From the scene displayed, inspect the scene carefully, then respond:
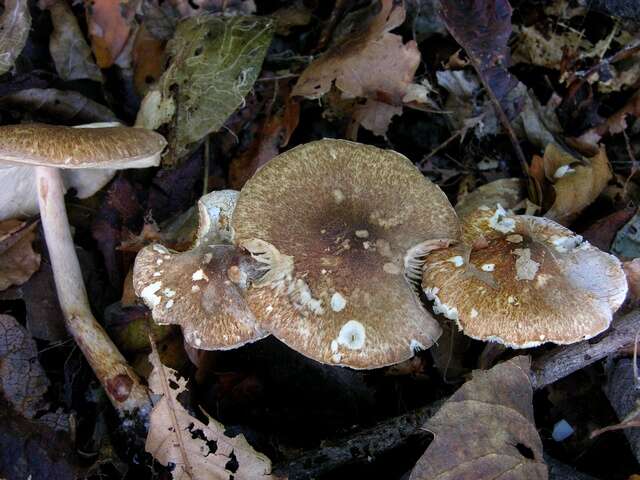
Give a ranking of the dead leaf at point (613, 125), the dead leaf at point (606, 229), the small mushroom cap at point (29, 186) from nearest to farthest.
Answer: the dead leaf at point (606, 229) < the small mushroom cap at point (29, 186) < the dead leaf at point (613, 125)

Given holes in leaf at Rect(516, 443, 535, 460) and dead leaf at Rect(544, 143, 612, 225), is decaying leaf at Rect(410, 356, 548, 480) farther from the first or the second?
dead leaf at Rect(544, 143, 612, 225)

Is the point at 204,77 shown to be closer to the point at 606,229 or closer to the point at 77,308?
the point at 77,308

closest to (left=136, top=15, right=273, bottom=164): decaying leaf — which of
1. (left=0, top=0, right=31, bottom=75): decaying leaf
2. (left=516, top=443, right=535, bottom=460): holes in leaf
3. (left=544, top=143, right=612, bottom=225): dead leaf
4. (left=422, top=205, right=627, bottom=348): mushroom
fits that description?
(left=0, top=0, right=31, bottom=75): decaying leaf

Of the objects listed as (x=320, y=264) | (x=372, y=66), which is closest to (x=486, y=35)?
(x=372, y=66)

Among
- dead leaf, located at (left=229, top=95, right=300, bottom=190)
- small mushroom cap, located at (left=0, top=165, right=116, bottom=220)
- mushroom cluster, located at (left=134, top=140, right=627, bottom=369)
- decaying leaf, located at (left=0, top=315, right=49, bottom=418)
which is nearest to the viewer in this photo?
mushroom cluster, located at (left=134, top=140, right=627, bottom=369)

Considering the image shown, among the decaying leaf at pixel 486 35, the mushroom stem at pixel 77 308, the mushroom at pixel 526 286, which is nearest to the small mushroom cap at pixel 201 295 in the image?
the mushroom stem at pixel 77 308

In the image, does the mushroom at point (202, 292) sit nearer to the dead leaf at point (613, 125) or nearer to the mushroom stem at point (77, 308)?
the mushroom stem at point (77, 308)

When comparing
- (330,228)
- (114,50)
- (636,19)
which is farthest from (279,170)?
(636,19)
